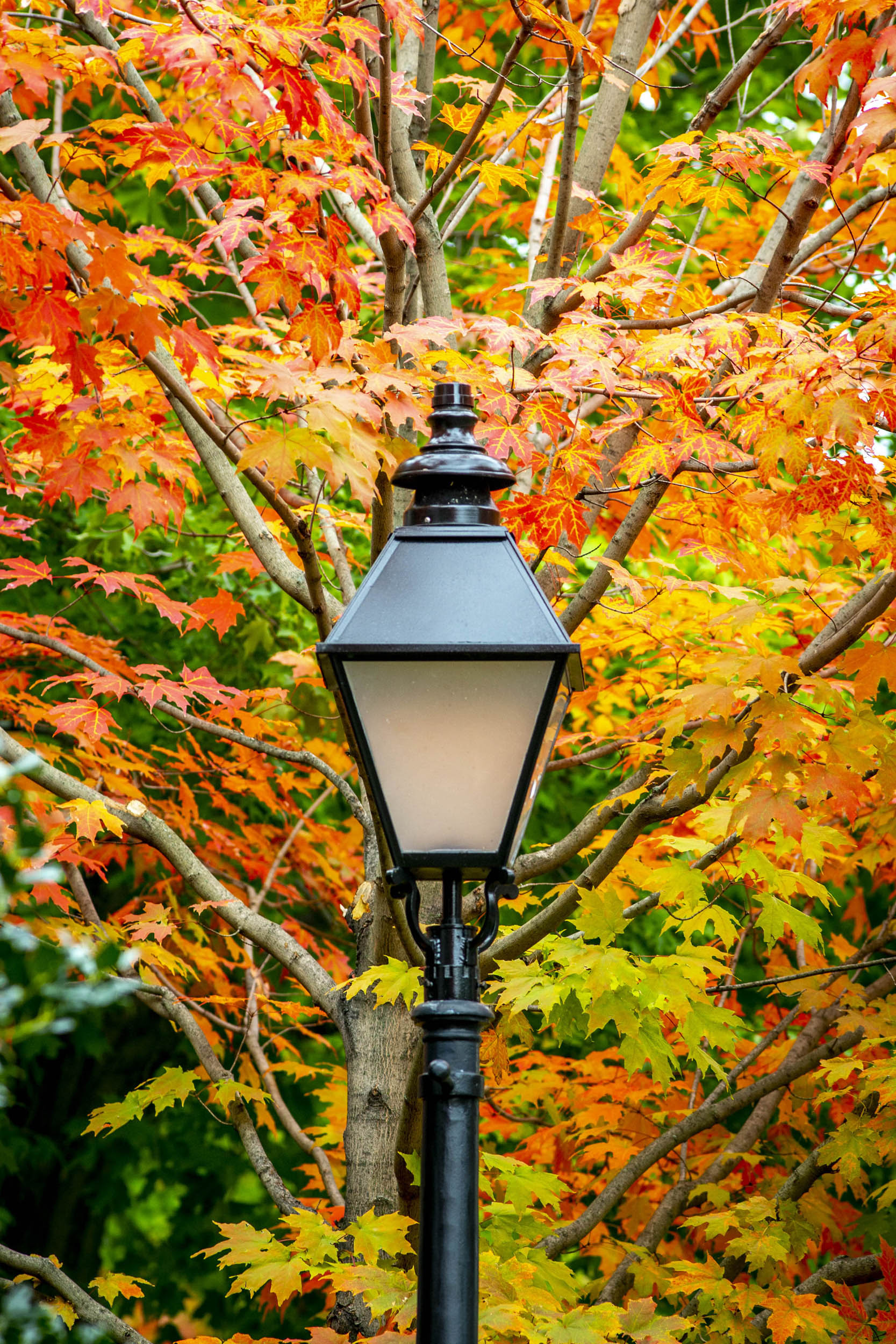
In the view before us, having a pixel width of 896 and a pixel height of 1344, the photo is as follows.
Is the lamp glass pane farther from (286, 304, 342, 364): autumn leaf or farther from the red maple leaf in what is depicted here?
the red maple leaf

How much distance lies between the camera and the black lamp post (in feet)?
6.54

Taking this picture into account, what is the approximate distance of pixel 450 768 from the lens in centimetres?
206

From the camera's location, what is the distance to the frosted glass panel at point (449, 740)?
204 cm

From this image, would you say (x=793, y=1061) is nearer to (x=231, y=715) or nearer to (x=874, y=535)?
(x=874, y=535)

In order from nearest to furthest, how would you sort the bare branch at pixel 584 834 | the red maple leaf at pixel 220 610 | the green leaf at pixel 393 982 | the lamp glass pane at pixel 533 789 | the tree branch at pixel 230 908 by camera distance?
the lamp glass pane at pixel 533 789 → the green leaf at pixel 393 982 → the bare branch at pixel 584 834 → the tree branch at pixel 230 908 → the red maple leaf at pixel 220 610

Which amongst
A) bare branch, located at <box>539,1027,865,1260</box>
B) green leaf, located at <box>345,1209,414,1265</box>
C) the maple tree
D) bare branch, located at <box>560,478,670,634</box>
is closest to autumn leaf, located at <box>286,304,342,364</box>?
the maple tree

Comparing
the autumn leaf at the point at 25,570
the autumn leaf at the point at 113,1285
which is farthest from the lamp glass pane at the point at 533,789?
the autumn leaf at the point at 113,1285

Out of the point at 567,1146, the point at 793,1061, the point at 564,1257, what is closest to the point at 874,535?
the point at 793,1061

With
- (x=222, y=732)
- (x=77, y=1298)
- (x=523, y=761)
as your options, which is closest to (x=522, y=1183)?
(x=77, y=1298)

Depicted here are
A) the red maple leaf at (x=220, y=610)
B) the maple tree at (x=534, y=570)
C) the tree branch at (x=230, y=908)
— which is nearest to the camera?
the maple tree at (x=534, y=570)

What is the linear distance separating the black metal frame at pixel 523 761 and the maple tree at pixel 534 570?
0.53 meters

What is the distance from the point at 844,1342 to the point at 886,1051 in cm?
127

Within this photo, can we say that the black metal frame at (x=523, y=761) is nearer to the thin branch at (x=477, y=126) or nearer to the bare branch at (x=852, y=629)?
the bare branch at (x=852, y=629)

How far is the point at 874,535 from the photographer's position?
15.2 feet
